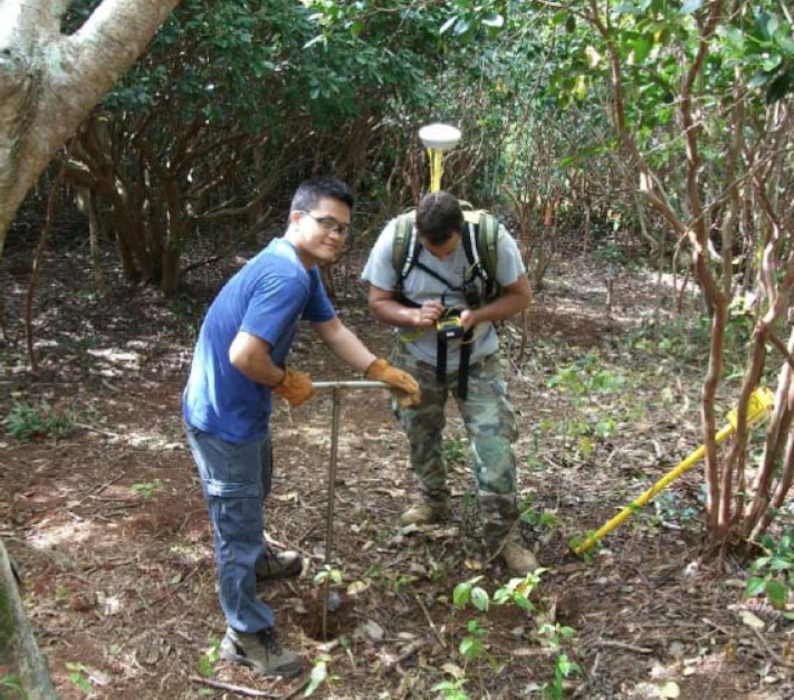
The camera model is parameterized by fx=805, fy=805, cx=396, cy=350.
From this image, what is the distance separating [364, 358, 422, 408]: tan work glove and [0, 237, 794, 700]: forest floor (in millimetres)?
879

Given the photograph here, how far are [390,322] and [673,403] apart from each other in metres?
3.18

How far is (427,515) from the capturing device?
3982 mm

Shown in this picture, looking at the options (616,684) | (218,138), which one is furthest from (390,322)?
(218,138)

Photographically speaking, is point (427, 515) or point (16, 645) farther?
point (427, 515)

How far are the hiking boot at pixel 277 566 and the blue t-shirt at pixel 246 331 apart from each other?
2.85ft

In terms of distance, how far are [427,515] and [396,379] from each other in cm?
107

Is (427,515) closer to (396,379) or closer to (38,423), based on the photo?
(396,379)

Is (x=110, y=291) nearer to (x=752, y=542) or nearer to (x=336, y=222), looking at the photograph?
(x=336, y=222)

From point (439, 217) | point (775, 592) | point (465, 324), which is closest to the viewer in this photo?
point (775, 592)

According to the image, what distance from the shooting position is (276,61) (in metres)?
6.03

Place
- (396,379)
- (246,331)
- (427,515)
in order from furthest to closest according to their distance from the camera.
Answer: (427,515) < (396,379) < (246,331)

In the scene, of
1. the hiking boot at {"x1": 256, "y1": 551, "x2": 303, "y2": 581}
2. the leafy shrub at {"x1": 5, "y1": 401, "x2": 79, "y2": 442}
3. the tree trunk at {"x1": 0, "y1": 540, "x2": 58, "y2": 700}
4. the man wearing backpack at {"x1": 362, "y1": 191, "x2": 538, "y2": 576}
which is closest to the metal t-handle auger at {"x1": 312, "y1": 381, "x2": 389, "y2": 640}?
the hiking boot at {"x1": 256, "y1": 551, "x2": 303, "y2": 581}

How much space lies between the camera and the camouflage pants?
11.4 feet

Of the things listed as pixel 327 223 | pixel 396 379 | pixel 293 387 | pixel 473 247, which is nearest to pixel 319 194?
pixel 327 223
